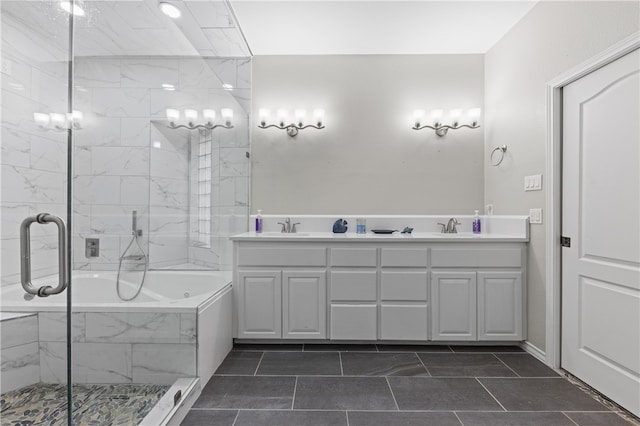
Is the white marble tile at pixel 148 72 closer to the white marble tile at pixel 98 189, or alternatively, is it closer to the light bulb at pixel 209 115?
the light bulb at pixel 209 115

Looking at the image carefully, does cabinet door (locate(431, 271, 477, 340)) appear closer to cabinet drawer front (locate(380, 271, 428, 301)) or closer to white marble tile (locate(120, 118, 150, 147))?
cabinet drawer front (locate(380, 271, 428, 301))

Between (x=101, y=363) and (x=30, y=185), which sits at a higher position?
(x=30, y=185)

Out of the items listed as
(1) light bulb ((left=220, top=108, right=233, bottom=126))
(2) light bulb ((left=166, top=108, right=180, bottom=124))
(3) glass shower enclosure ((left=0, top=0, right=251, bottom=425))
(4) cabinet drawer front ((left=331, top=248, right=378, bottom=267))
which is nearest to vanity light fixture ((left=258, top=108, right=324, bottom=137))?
(3) glass shower enclosure ((left=0, top=0, right=251, bottom=425))

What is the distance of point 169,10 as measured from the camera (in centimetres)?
218

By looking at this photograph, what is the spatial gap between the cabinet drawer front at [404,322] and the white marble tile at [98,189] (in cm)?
203

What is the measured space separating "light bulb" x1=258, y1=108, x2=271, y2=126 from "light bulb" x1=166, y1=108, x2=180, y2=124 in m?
0.76

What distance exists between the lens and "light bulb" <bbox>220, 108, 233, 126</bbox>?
2672 mm

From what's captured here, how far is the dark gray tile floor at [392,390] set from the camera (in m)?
1.56

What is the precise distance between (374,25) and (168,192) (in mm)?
2130

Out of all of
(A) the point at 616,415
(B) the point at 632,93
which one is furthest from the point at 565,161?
(A) the point at 616,415

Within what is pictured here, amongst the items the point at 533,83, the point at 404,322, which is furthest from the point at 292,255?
the point at 533,83

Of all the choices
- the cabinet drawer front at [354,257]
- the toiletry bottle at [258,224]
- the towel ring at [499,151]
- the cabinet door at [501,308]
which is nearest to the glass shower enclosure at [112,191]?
the toiletry bottle at [258,224]

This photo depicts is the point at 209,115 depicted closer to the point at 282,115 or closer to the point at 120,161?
the point at 282,115

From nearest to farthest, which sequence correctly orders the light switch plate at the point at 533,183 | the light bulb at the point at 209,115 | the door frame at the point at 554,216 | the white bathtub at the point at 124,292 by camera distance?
the white bathtub at the point at 124,292 → the door frame at the point at 554,216 → the light switch plate at the point at 533,183 → the light bulb at the point at 209,115
